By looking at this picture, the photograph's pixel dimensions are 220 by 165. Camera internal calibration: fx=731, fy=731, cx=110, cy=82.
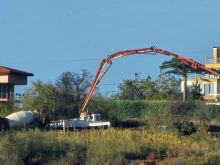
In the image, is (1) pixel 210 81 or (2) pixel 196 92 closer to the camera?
(2) pixel 196 92

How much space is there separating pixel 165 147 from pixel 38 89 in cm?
2938

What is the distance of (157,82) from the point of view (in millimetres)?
104500

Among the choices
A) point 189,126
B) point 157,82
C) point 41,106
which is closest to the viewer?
point 189,126

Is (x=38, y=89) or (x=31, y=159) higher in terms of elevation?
(x=38, y=89)

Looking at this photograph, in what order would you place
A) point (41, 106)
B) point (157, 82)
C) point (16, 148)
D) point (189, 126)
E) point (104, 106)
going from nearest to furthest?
1. point (16, 148)
2. point (189, 126)
3. point (41, 106)
4. point (104, 106)
5. point (157, 82)

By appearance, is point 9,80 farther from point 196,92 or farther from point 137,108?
point 196,92

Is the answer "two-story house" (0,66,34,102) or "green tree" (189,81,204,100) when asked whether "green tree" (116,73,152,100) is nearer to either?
"green tree" (189,81,204,100)

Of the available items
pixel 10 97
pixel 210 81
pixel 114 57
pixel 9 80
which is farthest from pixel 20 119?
pixel 210 81

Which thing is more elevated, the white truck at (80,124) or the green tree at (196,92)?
the green tree at (196,92)

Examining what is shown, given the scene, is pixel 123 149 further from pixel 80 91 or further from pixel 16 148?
pixel 80 91

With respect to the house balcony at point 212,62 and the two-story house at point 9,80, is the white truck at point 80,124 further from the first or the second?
the house balcony at point 212,62

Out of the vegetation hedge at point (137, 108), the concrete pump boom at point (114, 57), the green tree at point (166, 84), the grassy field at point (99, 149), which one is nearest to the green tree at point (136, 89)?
the green tree at point (166, 84)

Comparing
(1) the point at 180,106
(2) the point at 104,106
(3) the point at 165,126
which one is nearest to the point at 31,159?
(3) the point at 165,126

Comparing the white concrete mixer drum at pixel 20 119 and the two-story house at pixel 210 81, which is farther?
the two-story house at pixel 210 81
